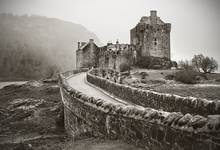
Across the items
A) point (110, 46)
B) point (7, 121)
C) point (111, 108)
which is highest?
point (110, 46)

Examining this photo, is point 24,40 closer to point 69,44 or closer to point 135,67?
point 69,44

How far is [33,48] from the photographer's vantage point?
145625 mm

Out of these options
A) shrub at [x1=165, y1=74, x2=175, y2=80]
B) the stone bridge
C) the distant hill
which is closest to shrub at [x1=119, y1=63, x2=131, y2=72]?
shrub at [x1=165, y1=74, x2=175, y2=80]

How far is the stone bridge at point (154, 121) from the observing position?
557 centimetres

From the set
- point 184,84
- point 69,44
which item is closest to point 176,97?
point 184,84

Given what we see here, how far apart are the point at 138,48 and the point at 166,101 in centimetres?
4921

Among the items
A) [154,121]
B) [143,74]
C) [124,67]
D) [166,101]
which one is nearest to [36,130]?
[166,101]

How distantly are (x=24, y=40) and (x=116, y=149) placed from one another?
6016 inches

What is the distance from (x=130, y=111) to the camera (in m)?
8.11

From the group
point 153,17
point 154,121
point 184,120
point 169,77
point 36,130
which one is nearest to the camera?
point 184,120

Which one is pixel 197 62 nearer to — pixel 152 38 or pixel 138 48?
pixel 152 38

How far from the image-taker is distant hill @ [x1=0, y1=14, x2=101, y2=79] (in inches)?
4466

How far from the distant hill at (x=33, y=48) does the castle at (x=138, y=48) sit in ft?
93.1

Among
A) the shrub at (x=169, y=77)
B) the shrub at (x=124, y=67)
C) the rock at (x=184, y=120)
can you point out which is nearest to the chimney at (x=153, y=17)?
the shrub at (x=124, y=67)
